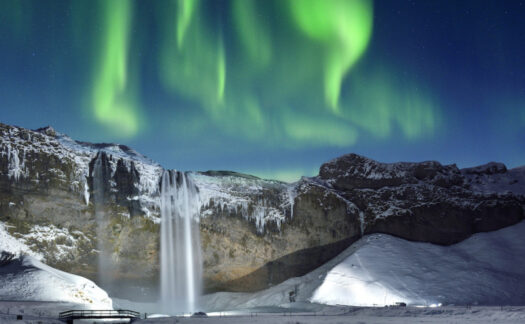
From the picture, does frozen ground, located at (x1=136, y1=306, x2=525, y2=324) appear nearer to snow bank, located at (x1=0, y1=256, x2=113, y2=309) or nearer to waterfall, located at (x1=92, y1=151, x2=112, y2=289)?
snow bank, located at (x1=0, y1=256, x2=113, y2=309)

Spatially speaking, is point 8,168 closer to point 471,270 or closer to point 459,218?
point 471,270

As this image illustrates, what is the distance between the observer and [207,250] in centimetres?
6594

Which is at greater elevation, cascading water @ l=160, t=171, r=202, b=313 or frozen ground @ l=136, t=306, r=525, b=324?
cascading water @ l=160, t=171, r=202, b=313

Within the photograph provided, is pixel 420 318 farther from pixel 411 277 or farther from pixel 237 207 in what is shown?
pixel 237 207

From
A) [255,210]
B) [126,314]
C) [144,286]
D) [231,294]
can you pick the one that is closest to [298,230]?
[255,210]

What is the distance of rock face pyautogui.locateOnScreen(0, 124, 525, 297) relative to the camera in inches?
2169

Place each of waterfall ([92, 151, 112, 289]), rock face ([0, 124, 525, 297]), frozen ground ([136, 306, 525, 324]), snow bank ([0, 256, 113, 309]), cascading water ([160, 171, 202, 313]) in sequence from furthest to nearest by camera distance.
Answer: cascading water ([160, 171, 202, 313]) < waterfall ([92, 151, 112, 289]) < rock face ([0, 124, 525, 297]) < snow bank ([0, 256, 113, 309]) < frozen ground ([136, 306, 525, 324])

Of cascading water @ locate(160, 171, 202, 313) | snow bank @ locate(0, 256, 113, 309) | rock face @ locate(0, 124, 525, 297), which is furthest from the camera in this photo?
cascading water @ locate(160, 171, 202, 313)

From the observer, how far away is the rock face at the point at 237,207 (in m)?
55.1

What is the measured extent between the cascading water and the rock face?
1236 millimetres

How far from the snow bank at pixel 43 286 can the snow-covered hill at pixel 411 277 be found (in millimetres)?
21914

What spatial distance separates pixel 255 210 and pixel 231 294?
1203cm

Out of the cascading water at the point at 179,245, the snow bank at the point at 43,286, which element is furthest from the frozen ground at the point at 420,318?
the cascading water at the point at 179,245

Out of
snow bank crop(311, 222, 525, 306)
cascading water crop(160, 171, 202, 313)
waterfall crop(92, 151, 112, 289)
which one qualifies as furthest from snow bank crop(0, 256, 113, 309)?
Answer: snow bank crop(311, 222, 525, 306)
